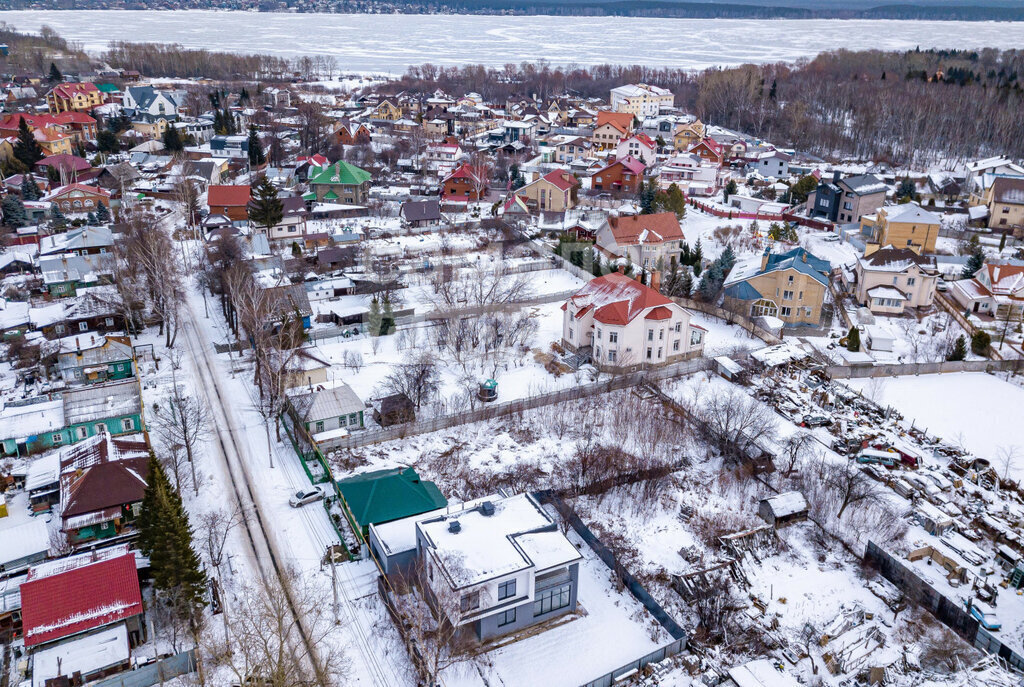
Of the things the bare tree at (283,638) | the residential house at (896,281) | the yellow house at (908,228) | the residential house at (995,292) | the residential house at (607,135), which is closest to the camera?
the bare tree at (283,638)

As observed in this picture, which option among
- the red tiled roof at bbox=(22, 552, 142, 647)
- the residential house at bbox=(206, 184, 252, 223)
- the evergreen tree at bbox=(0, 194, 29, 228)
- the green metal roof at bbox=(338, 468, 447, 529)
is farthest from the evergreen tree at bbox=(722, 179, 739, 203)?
the red tiled roof at bbox=(22, 552, 142, 647)

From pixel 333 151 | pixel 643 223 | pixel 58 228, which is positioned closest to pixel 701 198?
pixel 643 223

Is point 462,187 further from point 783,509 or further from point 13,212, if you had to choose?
point 783,509

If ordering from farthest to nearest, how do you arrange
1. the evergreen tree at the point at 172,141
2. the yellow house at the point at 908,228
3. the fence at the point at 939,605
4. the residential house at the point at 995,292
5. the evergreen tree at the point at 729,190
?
1. the evergreen tree at the point at 172,141
2. the evergreen tree at the point at 729,190
3. the yellow house at the point at 908,228
4. the residential house at the point at 995,292
5. the fence at the point at 939,605

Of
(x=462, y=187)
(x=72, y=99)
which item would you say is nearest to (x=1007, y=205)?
(x=462, y=187)

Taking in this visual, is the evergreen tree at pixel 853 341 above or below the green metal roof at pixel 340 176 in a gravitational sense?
below

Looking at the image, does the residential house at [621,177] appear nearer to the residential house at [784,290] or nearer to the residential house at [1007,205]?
the residential house at [784,290]

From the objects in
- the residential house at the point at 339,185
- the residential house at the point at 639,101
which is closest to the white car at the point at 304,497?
the residential house at the point at 339,185
